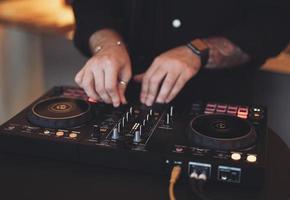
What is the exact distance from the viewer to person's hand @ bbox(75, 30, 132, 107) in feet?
2.61

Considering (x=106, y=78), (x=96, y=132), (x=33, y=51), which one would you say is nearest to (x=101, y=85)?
(x=106, y=78)

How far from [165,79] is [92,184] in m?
0.24

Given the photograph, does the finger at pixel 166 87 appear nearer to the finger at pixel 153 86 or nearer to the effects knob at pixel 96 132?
the finger at pixel 153 86

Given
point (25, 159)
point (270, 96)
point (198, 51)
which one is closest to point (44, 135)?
point (25, 159)

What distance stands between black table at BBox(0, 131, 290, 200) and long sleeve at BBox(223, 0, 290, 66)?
0.31 m

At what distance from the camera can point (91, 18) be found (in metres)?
1.03

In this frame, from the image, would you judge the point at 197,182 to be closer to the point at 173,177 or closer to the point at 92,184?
the point at 173,177

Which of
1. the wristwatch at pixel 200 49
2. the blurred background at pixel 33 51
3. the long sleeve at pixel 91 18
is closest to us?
the wristwatch at pixel 200 49

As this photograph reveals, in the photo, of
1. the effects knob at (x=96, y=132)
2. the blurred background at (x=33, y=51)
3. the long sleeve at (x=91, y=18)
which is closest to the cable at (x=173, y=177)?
the effects knob at (x=96, y=132)

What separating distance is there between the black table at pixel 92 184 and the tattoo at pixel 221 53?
0.30m

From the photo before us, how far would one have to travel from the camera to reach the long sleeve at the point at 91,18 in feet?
3.35

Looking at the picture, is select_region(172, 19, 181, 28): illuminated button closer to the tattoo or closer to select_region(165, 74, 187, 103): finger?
the tattoo

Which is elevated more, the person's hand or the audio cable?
the person's hand

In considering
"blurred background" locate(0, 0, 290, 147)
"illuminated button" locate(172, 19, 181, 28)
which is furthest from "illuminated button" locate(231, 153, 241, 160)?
"blurred background" locate(0, 0, 290, 147)
